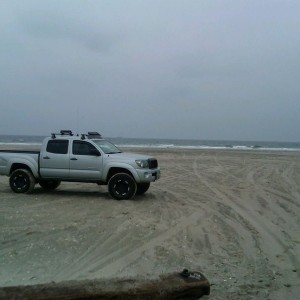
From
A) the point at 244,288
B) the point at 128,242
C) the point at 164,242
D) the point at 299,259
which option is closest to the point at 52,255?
the point at 128,242

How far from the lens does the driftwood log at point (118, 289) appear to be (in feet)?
13.8

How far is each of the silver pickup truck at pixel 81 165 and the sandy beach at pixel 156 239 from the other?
1.65 ft

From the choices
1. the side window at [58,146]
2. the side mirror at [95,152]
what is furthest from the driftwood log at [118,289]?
the side window at [58,146]

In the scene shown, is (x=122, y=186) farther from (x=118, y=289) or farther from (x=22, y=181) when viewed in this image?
(x=118, y=289)

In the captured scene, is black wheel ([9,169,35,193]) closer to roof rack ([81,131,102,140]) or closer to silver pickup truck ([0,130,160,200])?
silver pickup truck ([0,130,160,200])

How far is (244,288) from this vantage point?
16.7 ft

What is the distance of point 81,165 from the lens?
40.2ft

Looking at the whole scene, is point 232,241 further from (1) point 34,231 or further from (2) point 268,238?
(1) point 34,231

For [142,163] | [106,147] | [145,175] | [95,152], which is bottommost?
[145,175]

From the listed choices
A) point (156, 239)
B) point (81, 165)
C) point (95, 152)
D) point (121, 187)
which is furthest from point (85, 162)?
point (156, 239)

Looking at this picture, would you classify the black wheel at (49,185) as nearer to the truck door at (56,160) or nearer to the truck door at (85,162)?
the truck door at (56,160)

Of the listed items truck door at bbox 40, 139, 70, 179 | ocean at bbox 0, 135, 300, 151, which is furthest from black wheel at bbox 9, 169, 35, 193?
ocean at bbox 0, 135, 300, 151

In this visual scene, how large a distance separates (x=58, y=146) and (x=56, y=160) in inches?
19.6

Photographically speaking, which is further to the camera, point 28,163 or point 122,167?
point 28,163
